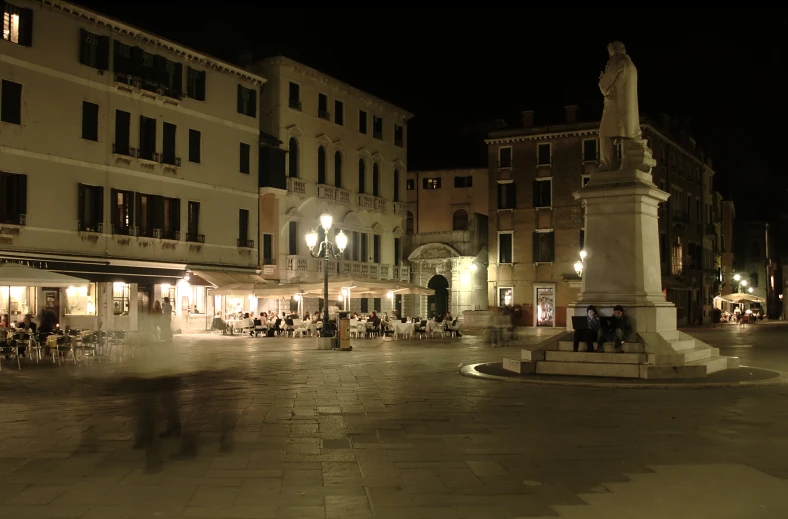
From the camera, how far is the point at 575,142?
5325cm

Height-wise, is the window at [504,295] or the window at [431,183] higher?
the window at [431,183]

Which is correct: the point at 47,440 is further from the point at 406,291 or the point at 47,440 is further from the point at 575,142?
the point at 575,142

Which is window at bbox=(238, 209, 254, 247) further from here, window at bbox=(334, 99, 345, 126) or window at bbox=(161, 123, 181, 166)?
window at bbox=(334, 99, 345, 126)

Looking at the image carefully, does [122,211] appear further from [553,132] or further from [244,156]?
[553,132]

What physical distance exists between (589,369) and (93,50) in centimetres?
2518

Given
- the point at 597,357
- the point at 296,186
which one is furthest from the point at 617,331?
the point at 296,186

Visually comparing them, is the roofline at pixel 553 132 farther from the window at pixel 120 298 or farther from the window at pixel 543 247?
the window at pixel 120 298

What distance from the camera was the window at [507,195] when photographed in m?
55.4

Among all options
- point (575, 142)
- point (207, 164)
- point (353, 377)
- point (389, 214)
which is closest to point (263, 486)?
point (353, 377)

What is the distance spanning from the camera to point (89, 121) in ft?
109

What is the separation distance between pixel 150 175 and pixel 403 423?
27607mm

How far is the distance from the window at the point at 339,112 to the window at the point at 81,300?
60.5 feet

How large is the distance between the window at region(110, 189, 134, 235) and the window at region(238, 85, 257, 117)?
27.2 ft

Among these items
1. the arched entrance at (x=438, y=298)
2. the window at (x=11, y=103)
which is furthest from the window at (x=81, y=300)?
the arched entrance at (x=438, y=298)
